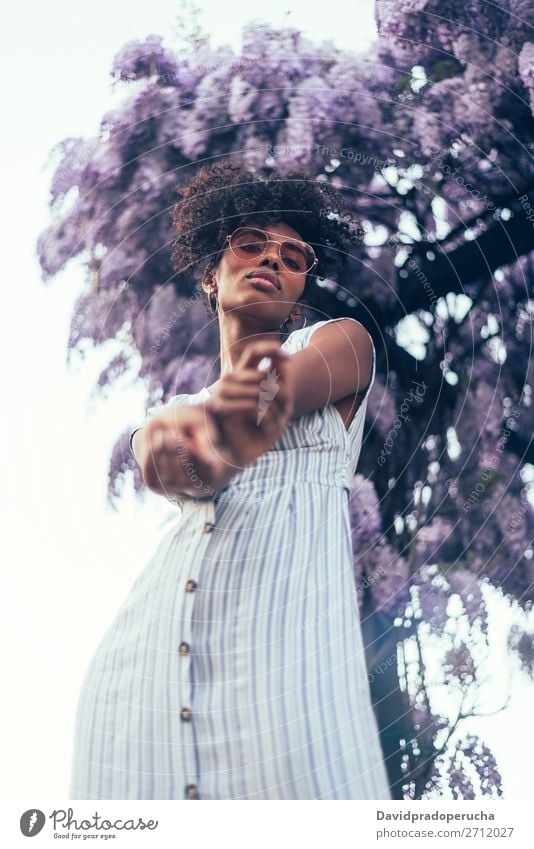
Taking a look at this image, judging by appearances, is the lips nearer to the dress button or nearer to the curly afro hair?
the curly afro hair

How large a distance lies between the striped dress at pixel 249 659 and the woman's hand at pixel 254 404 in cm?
2

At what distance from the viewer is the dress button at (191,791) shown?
123 centimetres

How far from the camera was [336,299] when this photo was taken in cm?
157

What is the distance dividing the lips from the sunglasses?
0.08 feet

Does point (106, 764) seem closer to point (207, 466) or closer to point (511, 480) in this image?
point (207, 466)

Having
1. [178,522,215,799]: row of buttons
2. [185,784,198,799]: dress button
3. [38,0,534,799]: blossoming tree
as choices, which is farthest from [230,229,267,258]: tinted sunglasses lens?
[185,784,198,799]: dress button

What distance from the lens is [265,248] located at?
144 cm

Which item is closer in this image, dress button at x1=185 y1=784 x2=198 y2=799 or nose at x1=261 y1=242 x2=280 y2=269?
dress button at x1=185 y1=784 x2=198 y2=799

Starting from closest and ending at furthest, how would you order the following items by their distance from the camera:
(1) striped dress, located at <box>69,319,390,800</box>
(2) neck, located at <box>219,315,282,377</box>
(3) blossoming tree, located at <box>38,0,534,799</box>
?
(1) striped dress, located at <box>69,319,390,800</box>, (2) neck, located at <box>219,315,282,377</box>, (3) blossoming tree, located at <box>38,0,534,799</box>

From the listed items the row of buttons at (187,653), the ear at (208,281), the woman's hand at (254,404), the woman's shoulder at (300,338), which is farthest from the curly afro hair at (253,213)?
the row of buttons at (187,653)

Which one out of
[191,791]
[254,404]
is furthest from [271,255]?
[191,791]

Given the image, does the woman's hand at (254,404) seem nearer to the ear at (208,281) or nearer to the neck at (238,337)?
the neck at (238,337)

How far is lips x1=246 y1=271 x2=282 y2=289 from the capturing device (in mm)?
1418

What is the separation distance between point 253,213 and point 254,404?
326 mm
